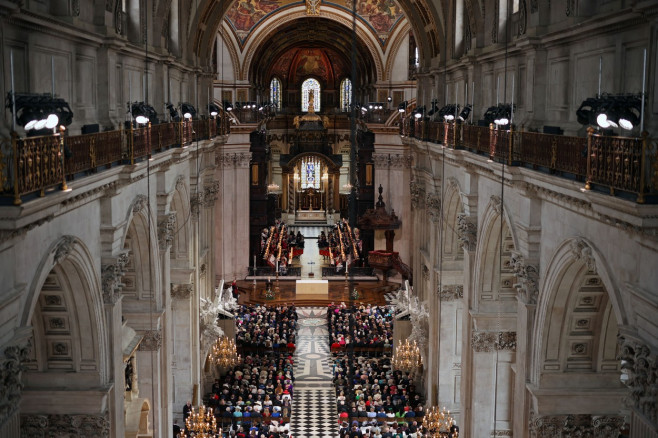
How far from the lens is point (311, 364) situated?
32781mm

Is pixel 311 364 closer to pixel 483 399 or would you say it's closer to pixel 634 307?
pixel 483 399

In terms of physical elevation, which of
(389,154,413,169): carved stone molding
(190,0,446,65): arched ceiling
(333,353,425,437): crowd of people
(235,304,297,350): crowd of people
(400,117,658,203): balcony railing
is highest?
(190,0,446,65): arched ceiling

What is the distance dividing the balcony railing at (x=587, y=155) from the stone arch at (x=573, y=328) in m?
1.72

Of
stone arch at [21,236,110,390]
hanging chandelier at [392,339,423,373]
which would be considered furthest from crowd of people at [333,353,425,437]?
stone arch at [21,236,110,390]

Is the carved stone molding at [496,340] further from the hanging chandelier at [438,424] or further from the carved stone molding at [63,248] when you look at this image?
the carved stone molding at [63,248]

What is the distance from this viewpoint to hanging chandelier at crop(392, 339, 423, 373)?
29.1 metres

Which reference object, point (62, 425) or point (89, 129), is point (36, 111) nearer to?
point (89, 129)

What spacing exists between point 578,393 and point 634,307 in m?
4.47

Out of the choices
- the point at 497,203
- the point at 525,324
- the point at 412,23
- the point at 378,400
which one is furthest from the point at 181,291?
the point at 412,23

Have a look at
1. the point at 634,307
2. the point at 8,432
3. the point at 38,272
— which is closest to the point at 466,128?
the point at 634,307

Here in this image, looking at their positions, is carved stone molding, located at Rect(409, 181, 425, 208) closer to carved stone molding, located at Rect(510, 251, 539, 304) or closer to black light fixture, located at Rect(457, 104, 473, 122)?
black light fixture, located at Rect(457, 104, 473, 122)

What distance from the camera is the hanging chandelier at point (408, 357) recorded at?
2911cm

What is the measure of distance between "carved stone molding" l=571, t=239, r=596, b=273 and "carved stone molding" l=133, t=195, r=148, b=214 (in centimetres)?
913

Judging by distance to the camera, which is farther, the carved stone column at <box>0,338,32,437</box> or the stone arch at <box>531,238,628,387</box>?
the stone arch at <box>531,238,628,387</box>
